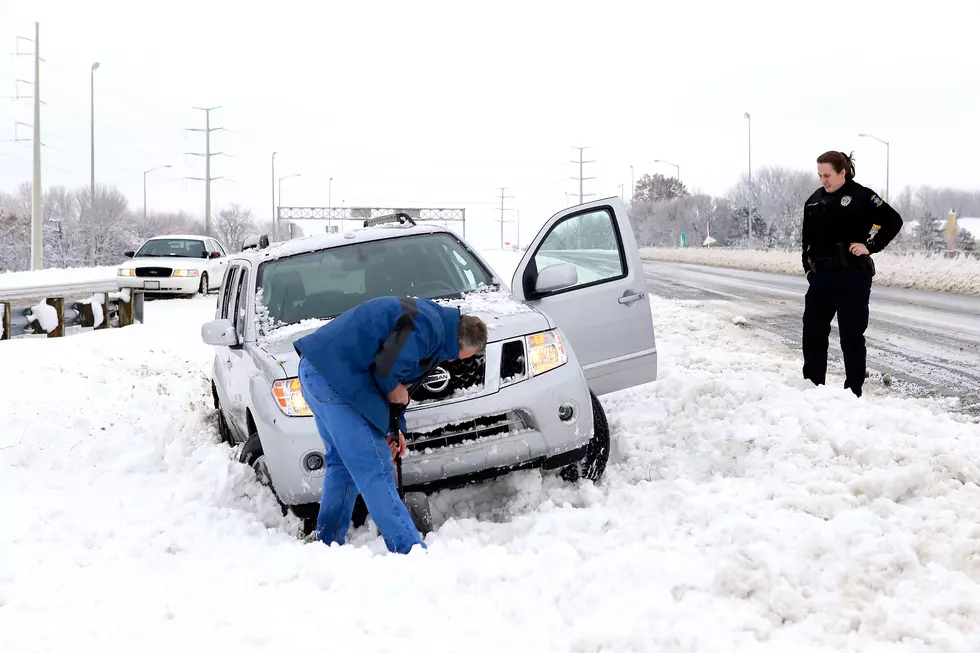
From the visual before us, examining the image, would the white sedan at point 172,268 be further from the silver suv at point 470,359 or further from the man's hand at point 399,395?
the man's hand at point 399,395

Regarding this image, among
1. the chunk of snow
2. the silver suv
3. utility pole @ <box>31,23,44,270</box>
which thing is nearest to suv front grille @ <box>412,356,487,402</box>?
the silver suv

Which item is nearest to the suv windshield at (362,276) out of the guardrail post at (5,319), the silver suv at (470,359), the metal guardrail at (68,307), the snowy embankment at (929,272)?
the silver suv at (470,359)

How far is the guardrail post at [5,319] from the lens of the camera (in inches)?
491

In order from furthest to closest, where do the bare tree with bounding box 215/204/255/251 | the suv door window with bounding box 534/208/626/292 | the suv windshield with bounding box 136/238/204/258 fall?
the bare tree with bounding box 215/204/255/251, the suv windshield with bounding box 136/238/204/258, the suv door window with bounding box 534/208/626/292

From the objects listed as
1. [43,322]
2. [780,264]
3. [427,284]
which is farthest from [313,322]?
[780,264]

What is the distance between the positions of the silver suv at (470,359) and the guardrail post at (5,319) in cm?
749

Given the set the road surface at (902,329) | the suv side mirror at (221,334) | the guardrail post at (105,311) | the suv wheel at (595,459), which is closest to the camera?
the suv wheel at (595,459)

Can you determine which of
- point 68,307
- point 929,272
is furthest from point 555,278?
point 929,272

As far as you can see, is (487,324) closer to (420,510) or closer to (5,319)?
(420,510)

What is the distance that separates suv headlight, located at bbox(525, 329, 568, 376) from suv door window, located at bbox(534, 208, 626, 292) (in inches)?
47.2

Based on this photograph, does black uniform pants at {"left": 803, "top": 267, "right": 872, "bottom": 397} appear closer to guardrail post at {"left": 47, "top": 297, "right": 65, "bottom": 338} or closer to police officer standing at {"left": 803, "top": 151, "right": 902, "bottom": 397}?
police officer standing at {"left": 803, "top": 151, "right": 902, "bottom": 397}

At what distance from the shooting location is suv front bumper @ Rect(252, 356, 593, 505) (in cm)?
408

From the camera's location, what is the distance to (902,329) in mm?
12219

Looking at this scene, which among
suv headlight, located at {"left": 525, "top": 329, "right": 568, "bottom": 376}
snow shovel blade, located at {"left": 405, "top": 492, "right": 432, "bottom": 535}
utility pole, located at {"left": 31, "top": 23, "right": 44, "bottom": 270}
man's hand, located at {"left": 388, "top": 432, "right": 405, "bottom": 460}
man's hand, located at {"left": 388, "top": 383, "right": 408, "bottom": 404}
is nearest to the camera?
man's hand, located at {"left": 388, "top": 383, "right": 408, "bottom": 404}
